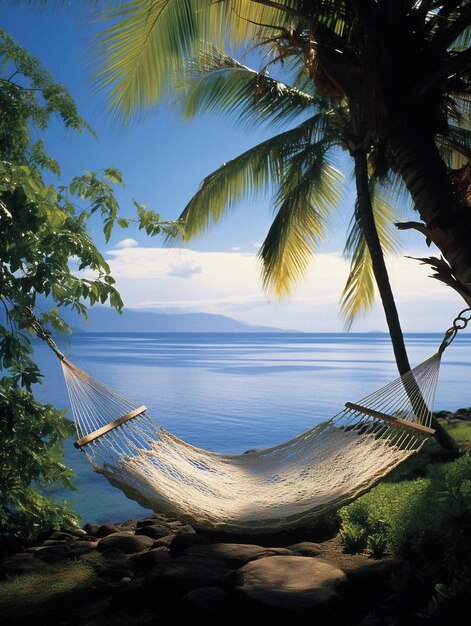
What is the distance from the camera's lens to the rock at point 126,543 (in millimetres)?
2500

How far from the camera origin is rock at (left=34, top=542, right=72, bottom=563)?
92.4 inches

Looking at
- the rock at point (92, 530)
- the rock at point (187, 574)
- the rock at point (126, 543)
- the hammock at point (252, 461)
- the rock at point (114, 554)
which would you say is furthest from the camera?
the rock at point (92, 530)

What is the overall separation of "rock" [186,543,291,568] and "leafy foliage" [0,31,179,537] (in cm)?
73

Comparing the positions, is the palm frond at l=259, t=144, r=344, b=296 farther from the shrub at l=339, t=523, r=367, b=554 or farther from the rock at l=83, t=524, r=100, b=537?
the shrub at l=339, t=523, r=367, b=554

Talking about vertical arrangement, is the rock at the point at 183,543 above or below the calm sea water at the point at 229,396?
above

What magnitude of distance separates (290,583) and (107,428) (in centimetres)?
90

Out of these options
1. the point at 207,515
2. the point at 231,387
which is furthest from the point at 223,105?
the point at 231,387

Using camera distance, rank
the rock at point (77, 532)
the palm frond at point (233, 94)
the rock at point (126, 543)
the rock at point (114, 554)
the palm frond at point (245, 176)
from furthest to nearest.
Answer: the palm frond at point (245, 176) < the palm frond at point (233, 94) < the rock at point (77, 532) < the rock at point (126, 543) < the rock at point (114, 554)

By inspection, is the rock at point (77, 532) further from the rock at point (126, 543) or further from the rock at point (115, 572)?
the rock at point (115, 572)

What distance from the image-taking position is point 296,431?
8.49 meters

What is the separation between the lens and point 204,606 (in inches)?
67.0

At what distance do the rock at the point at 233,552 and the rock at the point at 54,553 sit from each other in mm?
531

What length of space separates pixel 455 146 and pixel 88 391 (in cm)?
273

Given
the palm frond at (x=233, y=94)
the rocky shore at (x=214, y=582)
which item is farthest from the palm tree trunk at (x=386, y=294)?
the rocky shore at (x=214, y=582)
